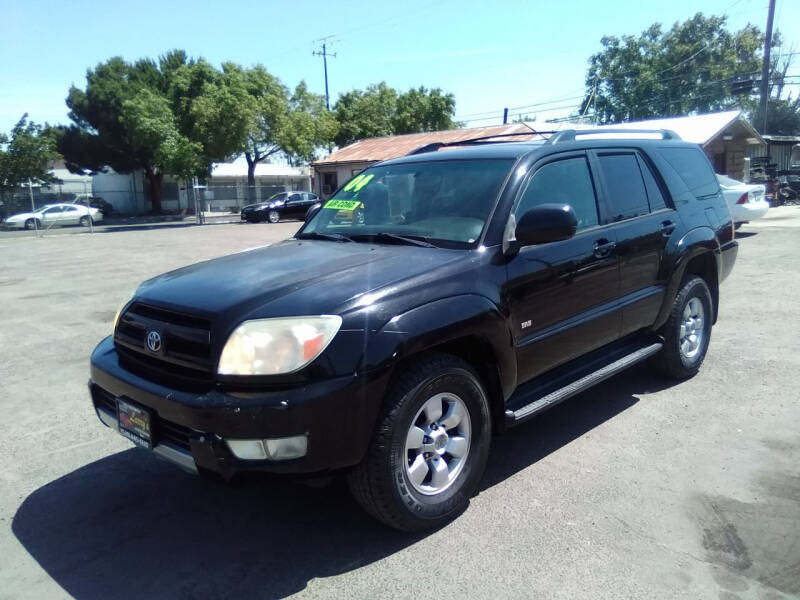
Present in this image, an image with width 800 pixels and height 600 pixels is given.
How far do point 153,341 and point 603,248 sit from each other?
284 cm

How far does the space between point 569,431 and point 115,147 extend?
147ft

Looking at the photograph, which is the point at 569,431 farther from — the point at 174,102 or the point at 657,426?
the point at 174,102

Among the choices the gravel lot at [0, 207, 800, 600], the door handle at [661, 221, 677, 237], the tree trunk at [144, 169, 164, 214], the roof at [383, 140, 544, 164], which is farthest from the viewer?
the tree trunk at [144, 169, 164, 214]

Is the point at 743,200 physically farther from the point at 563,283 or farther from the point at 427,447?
the point at 427,447

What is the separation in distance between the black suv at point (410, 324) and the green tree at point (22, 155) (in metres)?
41.5

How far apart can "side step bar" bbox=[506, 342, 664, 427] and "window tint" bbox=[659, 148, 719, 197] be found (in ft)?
4.90

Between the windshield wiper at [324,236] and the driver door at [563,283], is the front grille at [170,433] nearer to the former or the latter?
the windshield wiper at [324,236]

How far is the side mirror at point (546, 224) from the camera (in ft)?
11.1

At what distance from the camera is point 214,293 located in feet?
10.3

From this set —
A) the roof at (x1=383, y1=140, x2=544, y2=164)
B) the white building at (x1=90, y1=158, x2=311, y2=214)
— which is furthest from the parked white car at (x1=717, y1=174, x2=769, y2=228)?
the white building at (x1=90, y1=158, x2=311, y2=214)

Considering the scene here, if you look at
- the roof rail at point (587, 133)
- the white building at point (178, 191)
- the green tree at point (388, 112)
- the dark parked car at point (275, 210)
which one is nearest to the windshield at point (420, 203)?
the roof rail at point (587, 133)

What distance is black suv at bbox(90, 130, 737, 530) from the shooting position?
2742 mm

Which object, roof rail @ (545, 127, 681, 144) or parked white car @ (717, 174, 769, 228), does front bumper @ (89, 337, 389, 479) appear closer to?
roof rail @ (545, 127, 681, 144)

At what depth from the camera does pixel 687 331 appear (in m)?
5.37
